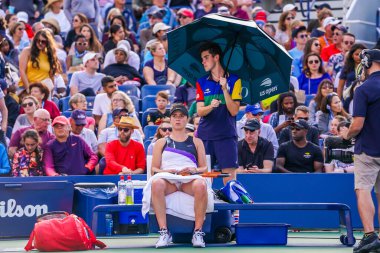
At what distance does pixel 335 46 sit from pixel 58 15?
5865mm

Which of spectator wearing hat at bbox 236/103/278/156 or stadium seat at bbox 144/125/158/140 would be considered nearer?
spectator wearing hat at bbox 236/103/278/156

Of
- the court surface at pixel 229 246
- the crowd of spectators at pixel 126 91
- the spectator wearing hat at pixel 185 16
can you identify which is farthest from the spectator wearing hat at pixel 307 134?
the spectator wearing hat at pixel 185 16

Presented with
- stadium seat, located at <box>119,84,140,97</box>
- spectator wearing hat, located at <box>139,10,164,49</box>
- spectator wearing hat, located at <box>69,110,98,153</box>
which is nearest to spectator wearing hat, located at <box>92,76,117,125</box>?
stadium seat, located at <box>119,84,140,97</box>

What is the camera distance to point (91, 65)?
62.7 feet

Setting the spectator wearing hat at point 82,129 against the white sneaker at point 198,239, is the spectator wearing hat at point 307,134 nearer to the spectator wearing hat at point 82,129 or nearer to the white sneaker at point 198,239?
the spectator wearing hat at point 82,129

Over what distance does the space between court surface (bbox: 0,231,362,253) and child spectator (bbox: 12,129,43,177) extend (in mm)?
1855

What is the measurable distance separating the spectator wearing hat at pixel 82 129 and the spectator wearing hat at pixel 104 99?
1042 mm

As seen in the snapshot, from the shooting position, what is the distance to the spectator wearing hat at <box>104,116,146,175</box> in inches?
604

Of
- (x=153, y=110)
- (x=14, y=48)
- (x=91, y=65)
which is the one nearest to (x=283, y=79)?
(x=153, y=110)

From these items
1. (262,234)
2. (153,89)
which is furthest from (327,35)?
(262,234)

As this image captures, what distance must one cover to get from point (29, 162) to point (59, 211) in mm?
2423

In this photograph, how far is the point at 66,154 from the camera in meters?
15.4

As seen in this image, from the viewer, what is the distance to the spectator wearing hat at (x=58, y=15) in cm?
2309

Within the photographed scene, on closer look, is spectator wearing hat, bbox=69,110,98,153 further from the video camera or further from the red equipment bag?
the video camera
